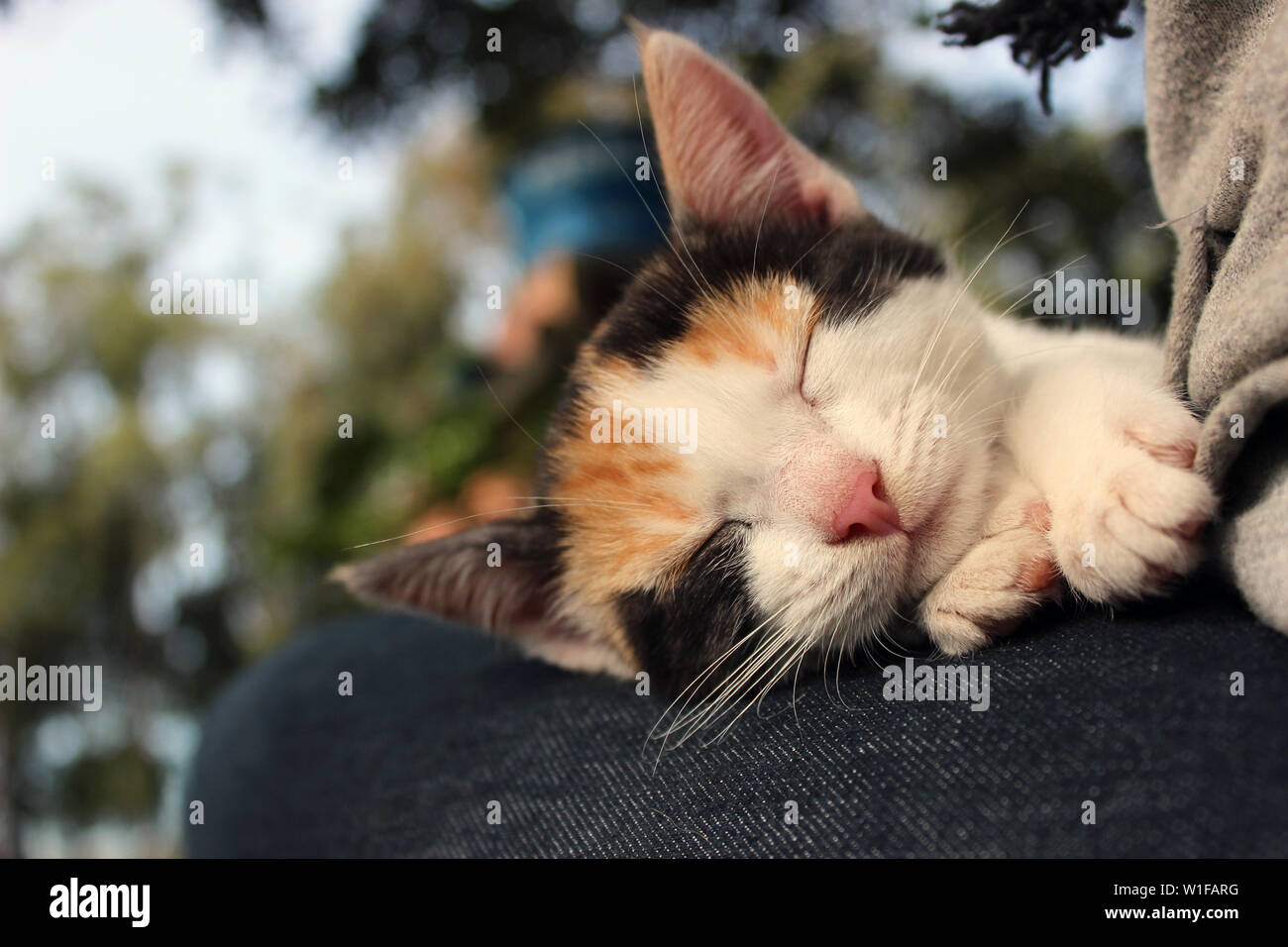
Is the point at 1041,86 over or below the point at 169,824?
over

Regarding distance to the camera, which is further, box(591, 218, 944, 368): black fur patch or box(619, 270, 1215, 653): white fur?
box(591, 218, 944, 368): black fur patch

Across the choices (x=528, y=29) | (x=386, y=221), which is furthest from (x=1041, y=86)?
(x=386, y=221)

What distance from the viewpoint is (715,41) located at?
1732 millimetres

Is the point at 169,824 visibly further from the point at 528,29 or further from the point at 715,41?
the point at 715,41

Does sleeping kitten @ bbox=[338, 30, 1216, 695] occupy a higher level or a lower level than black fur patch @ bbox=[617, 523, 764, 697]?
higher

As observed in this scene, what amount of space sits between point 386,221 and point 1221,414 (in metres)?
3.33

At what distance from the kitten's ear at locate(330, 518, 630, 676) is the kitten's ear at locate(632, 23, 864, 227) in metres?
0.49

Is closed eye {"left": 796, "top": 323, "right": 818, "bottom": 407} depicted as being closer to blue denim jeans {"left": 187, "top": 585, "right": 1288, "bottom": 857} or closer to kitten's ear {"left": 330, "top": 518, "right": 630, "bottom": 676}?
blue denim jeans {"left": 187, "top": 585, "right": 1288, "bottom": 857}

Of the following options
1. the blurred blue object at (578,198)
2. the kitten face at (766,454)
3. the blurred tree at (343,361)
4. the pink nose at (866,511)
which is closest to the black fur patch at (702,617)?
the kitten face at (766,454)

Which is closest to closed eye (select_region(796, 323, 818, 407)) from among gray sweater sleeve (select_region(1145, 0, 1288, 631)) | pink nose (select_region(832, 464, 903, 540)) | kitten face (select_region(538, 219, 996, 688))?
kitten face (select_region(538, 219, 996, 688))

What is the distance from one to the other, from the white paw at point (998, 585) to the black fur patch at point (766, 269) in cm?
30

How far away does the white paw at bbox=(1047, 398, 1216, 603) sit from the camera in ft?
1.92

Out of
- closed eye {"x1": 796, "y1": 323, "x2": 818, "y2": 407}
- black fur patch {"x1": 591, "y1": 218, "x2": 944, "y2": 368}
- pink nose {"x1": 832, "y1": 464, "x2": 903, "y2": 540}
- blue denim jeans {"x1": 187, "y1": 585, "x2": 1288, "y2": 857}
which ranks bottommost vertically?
blue denim jeans {"x1": 187, "y1": 585, "x2": 1288, "y2": 857}

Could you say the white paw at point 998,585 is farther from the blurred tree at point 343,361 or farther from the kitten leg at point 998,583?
the blurred tree at point 343,361
